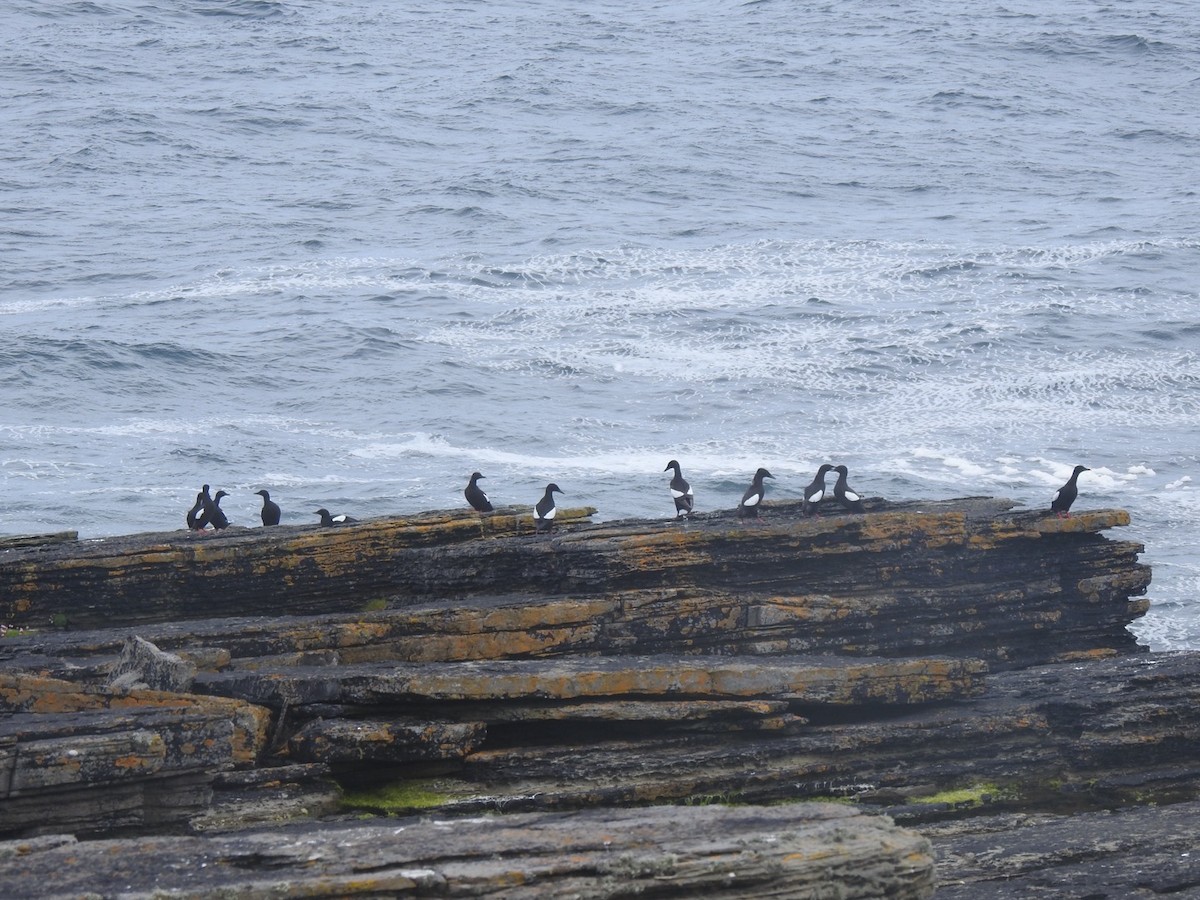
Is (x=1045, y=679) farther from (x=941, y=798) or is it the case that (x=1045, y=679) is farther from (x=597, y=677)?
(x=597, y=677)

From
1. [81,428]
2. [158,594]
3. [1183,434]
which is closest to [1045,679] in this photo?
[158,594]

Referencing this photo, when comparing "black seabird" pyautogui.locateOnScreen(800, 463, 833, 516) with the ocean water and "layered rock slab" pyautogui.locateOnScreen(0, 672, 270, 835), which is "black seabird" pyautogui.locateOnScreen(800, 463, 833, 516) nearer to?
"layered rock slab" pyautogui.locateOnScreen(0, 672, 270, 835)

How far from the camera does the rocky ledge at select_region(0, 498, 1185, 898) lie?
8.84 meters

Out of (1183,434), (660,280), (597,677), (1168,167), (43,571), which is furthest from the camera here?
→ (1168,167)

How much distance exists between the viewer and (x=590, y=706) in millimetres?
12781

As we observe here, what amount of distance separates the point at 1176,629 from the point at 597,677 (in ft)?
59.7

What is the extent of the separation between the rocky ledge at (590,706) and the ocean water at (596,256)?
12580 millimetres

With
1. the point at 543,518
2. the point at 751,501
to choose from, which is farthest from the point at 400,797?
the point at 751,501

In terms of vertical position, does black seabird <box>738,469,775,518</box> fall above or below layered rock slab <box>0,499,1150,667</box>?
above

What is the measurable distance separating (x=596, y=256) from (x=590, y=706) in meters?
46.5

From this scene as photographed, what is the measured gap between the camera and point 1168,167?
Answer: 245ft

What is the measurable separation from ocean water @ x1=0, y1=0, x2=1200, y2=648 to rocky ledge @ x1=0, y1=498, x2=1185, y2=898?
41.3 ft

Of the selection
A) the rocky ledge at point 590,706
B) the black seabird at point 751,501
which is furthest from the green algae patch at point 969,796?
the black seabird at point 751,501

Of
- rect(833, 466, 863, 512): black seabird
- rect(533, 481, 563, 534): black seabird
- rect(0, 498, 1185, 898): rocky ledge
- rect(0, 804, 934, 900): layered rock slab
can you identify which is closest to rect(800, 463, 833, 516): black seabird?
rect(833, 466, 863, 512): black seabird
